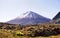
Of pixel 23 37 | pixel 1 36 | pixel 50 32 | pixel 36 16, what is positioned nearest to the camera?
pixel 1 36

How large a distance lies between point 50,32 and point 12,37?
13.9m

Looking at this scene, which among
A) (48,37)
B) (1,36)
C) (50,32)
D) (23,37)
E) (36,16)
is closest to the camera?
(1,36)

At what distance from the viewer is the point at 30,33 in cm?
4097

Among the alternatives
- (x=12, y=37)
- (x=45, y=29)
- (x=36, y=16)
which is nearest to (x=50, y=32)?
(x=45, y=29)

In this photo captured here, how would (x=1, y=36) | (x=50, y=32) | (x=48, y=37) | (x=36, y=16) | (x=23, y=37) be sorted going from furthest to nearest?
(x=36, y=16) < (x=50, y=32) < (x=48, y=37) < (x=23, y=37) < (x=1, y=36)

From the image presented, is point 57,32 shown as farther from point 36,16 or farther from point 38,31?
point 36,16

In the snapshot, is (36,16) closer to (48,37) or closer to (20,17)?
(20,17)

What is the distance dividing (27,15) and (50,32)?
111 meters

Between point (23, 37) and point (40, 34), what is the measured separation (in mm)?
7585

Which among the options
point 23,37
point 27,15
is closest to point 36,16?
point 27,15

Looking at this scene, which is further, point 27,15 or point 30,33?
point 27,15

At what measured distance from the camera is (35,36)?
4116 centimetres

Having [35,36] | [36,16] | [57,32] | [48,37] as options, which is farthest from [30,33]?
[36,16]

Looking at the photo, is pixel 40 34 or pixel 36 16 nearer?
pixel 40 34
